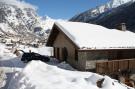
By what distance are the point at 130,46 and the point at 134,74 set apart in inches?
126

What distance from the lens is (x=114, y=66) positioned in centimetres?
2820

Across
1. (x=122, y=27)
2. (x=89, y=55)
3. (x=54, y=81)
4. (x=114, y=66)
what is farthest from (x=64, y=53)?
(x=54, y=81)

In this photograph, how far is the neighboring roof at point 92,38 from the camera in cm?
2762

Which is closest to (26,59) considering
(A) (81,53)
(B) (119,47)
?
(A) (81,53)

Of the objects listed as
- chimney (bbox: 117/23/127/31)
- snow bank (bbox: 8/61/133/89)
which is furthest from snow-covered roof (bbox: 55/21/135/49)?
snow bank (bbox: 8/61/133/89)

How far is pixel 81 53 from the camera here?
2786 cm

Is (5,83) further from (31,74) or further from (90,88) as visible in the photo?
(90,88)

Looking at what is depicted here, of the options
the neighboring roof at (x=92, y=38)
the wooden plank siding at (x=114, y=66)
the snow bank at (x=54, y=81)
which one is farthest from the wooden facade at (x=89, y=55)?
the snow bank at (x=54, y=81)

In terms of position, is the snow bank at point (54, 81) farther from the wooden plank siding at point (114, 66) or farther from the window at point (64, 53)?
the window at point (64, 53)

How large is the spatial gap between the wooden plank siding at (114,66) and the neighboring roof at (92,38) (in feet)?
5.14

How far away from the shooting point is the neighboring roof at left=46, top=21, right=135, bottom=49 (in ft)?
90.6

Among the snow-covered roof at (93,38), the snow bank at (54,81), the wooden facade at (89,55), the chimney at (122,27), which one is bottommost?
the snow bank at (54,81)

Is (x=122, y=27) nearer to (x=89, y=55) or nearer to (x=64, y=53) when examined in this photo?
(x=64, y=53)

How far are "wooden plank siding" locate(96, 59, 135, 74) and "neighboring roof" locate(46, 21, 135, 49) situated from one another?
1567mm
